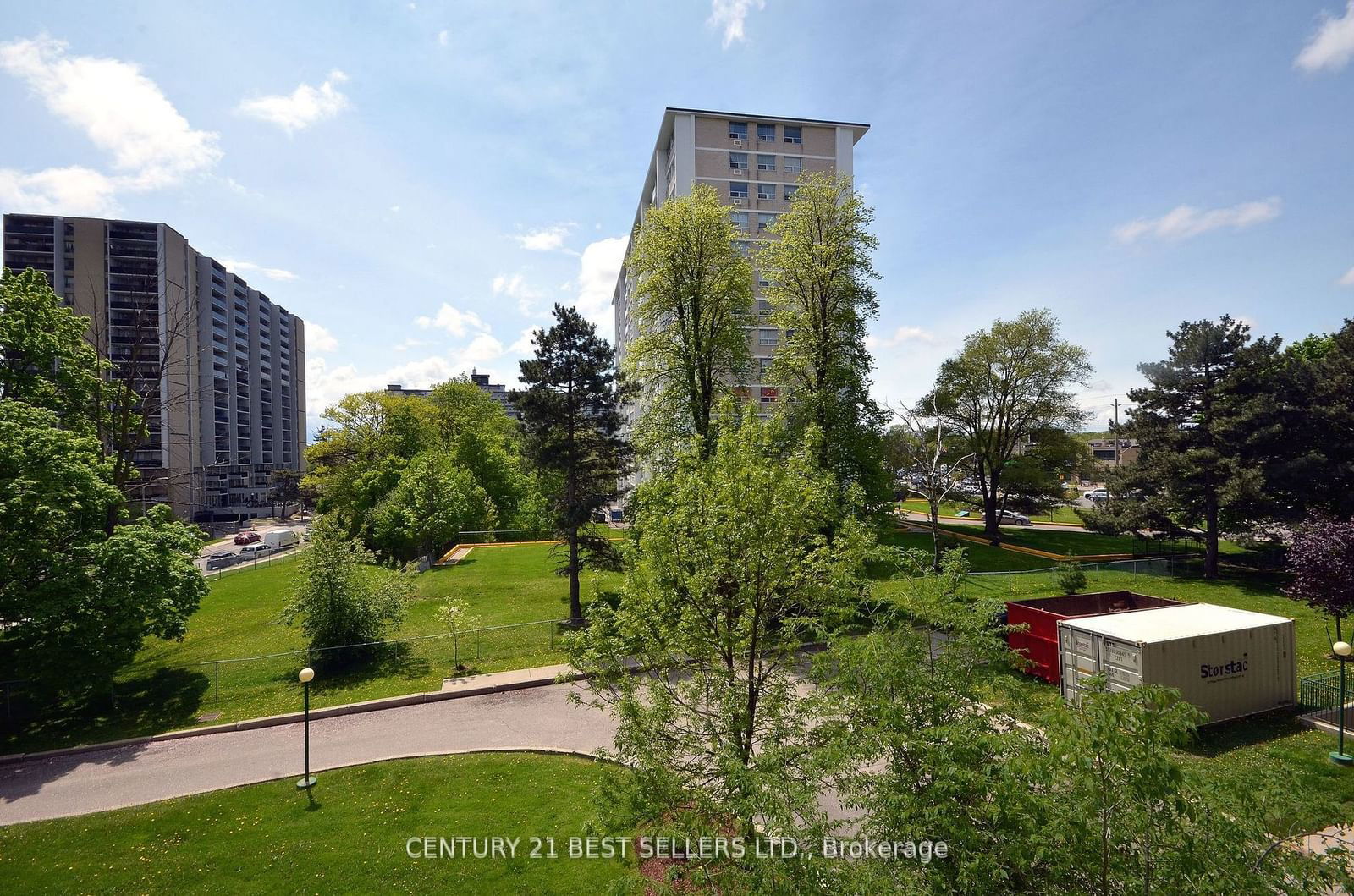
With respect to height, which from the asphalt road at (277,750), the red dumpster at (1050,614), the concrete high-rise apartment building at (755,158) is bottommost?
the asphalt road at (277,750)

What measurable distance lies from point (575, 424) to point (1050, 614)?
725 inches

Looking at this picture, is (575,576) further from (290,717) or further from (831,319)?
(831,319)

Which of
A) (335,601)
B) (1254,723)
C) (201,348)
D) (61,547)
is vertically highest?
(201,348)

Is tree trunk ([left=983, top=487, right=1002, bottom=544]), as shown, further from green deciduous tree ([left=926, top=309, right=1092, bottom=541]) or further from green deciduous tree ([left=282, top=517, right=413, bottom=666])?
green deciduous tree ([left=282, top=517, right=413, bottom=666])

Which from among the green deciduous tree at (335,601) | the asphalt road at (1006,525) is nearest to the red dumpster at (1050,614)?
the green deciduous tree at (335,601)

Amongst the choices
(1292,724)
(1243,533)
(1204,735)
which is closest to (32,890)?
(1204,735)

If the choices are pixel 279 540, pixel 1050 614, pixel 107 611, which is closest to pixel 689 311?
pixel 1050 614

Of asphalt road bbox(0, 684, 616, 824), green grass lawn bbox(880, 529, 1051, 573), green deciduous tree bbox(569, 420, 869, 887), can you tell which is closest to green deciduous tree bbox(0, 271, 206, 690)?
asphalt road bbox(0, 684, 616, 824)

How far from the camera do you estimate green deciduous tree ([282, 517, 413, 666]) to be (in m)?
18.7

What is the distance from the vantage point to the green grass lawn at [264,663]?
52.8 ft

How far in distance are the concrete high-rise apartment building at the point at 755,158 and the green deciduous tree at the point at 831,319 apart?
22.1m

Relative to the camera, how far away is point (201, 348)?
7519cm

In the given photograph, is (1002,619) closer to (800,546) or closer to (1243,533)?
(800,546)

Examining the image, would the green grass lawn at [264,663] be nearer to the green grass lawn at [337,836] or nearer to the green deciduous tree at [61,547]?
the green deciduous tree at [61,547]
